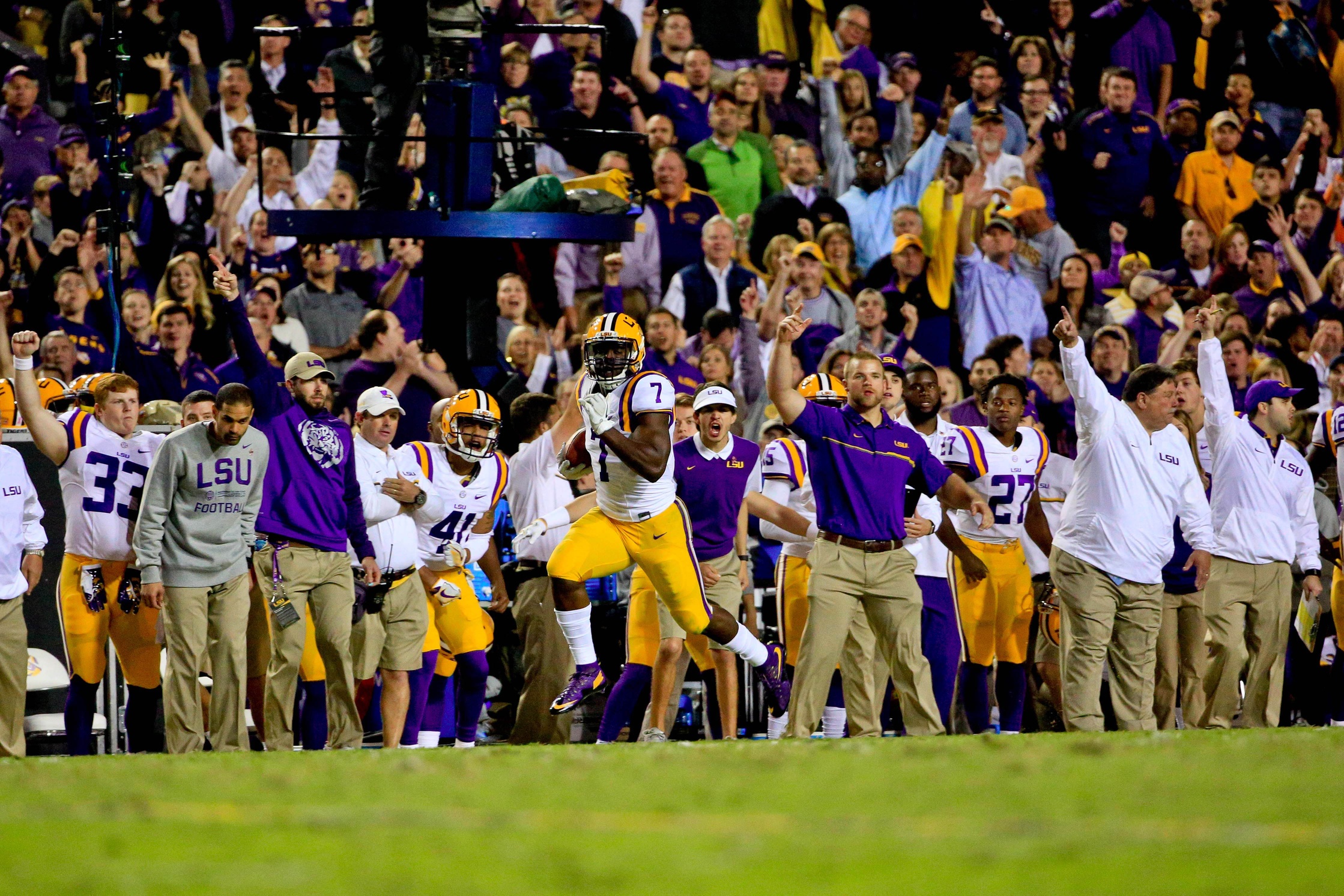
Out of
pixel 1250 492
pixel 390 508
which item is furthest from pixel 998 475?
pixel 390 508

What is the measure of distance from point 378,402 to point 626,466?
1601mm

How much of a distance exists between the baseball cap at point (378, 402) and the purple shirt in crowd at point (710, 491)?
1.50 m

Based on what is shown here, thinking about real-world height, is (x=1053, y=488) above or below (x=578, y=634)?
above

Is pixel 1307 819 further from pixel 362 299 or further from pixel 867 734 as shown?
pixel 362 299

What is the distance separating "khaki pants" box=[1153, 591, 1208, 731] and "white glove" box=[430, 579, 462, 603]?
12.2ft

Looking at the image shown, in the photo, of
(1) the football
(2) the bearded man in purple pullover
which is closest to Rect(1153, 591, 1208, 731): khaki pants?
(1) the football

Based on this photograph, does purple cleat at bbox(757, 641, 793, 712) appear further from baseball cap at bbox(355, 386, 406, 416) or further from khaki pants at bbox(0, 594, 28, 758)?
khaki pants at bbox(0, 594, 28, 758)

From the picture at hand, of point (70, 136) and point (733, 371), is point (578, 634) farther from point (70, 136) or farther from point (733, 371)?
point (70, 136)

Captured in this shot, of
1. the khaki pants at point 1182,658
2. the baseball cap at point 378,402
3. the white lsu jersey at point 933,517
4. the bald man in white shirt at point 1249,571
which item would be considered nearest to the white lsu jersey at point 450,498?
the baseball cap at point 378,402

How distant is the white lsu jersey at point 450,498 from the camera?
889 cm

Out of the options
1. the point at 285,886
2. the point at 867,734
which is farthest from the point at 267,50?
the point at 285,886

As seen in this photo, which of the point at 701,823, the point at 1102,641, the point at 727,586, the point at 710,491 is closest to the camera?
the point at 701,823

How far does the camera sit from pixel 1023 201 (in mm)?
13648

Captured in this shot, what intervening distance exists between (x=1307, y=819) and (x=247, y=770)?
329cm
